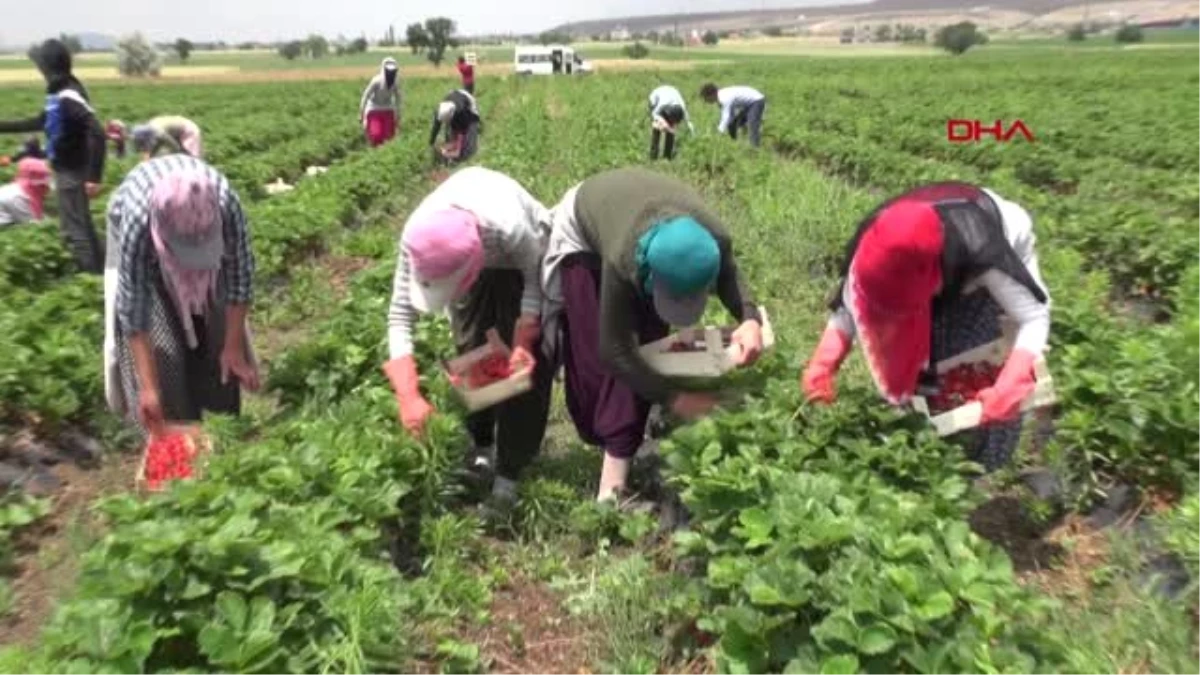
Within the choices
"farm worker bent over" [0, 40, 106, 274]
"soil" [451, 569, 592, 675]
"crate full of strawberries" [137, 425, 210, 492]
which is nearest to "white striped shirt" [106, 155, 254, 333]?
"crate full of strawberries" [137, 425, 210, 492]

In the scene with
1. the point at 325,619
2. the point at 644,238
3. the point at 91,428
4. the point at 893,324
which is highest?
the point at 644,238

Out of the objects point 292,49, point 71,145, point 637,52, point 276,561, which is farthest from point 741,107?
point 292,49

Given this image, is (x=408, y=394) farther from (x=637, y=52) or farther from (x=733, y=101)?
(x=637, y=52)

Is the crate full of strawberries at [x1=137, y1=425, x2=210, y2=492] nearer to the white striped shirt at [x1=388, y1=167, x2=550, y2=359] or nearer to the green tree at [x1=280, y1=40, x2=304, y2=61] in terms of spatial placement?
the white striped shirt at [x1=388, y1=167, x2=550, y2=359]

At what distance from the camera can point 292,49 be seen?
123 metres

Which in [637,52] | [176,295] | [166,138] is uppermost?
[637,52]

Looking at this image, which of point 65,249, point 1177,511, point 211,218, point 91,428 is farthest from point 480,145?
point 1177,511

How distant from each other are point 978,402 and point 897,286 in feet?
2.07

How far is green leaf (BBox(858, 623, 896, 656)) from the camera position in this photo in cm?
217

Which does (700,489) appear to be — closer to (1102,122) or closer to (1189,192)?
(1189,192)

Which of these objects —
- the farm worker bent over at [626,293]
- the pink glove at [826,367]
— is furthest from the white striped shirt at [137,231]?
the pink glove at [826,367]

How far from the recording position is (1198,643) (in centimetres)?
285

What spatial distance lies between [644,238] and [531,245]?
68 centimetres

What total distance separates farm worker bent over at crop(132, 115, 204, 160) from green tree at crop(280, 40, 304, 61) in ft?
409
